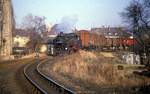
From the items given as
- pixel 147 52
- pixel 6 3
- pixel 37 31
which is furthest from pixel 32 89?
pixel 37 31

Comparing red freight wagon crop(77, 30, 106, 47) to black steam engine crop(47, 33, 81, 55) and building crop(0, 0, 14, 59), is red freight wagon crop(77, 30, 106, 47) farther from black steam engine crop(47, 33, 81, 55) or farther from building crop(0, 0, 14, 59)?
black steam engine crop(47, 33, 81, 55)

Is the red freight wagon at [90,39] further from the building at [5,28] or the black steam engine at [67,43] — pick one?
the black steam engine at [67,43]

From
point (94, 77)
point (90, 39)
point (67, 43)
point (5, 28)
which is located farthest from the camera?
point (90, 39)

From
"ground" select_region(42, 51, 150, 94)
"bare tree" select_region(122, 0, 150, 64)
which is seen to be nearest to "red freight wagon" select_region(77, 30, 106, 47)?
"bare tree" select_region(122, 0, 150, 64)

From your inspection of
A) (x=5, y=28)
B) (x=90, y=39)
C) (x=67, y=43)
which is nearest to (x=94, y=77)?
(x=67, y=43)

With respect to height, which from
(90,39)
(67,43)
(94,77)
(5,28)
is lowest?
(94,77)

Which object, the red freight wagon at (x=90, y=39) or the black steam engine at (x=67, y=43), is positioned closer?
the black steam engine at (x=67, y=43)

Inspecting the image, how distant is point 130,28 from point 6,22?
26.7 metres

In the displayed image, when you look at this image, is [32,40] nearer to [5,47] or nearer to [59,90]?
[5,47]

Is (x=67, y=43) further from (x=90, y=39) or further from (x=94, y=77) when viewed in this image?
(x=90, y=39)

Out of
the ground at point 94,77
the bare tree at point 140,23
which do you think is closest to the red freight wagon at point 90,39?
the bare tree at point 140,23

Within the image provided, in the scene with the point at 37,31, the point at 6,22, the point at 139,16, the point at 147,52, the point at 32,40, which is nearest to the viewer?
the point at 147,52

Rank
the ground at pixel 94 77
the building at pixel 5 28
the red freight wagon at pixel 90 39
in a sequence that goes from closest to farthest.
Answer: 1. the ground at pixel 94 77
2. the building at pixel 5 28
3. the red freight wagon at pixel 90 39

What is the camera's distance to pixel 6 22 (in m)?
69.1
